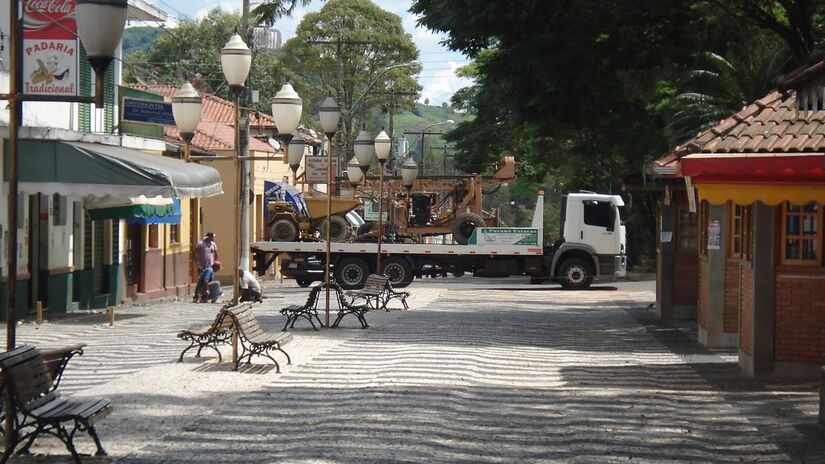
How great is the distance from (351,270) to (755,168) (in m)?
22.7

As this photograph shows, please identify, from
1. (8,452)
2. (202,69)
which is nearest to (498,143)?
(202,69)

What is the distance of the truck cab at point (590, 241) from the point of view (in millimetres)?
35938

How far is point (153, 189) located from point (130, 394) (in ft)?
28.9

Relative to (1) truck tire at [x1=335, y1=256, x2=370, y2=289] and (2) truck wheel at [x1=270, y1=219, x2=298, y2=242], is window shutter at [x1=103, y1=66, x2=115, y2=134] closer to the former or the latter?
(1) truck tire at [x1=335, y1=256, x2=370, y2=289]

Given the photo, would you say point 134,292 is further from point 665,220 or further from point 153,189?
point 665,220

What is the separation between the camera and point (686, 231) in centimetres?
2347

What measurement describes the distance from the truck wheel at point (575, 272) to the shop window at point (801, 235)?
22.0 m

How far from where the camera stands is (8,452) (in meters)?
8.52

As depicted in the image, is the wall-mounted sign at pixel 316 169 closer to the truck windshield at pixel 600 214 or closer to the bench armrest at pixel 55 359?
the truck windshield at pixel 600 214

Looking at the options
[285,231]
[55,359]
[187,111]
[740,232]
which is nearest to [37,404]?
[55,359]

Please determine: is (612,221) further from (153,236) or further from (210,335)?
(210,335)

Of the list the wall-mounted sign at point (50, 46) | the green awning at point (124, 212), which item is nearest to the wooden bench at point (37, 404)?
the wall-mounted sign at point (50, 46)

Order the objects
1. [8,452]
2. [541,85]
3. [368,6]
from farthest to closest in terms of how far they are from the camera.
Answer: [368,6], [541,85], [8,452]

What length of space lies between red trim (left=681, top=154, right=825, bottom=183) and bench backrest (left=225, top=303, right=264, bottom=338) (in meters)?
5.22
